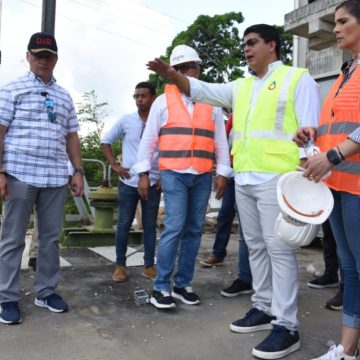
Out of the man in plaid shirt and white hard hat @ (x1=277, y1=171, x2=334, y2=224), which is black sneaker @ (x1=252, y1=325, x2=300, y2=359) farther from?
the man in plaid shirt

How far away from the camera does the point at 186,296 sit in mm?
3840

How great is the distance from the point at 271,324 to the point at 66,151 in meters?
2.03

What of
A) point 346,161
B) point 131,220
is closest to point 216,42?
point 131,220

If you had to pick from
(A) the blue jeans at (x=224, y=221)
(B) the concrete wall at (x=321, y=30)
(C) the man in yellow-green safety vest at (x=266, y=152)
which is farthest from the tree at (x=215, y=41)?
(C) the man in yellow-green safety vest at (x=266, y=152)

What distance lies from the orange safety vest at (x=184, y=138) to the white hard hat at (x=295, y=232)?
1.18 meters

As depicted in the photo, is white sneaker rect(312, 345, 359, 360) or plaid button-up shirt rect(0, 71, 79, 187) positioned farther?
plaid button-up shirt rect(0, 71, 79, 187)

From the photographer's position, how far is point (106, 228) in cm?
621

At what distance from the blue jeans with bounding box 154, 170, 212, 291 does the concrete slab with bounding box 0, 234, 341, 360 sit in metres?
0.35

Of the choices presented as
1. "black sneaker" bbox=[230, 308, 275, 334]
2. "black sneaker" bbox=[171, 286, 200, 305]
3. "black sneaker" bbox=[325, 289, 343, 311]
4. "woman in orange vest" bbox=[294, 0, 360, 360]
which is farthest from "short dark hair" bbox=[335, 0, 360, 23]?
"black sneaker" bbox=[171, 286, 200, 305]

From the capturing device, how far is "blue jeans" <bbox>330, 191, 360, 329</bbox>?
8.14 feet

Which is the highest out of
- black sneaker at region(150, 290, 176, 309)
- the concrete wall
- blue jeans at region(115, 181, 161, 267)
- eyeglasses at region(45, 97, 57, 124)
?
the concrete wall

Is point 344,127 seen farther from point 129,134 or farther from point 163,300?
point 129,134

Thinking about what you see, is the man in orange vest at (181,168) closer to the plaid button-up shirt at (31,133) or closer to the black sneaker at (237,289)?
the black sneaker at (237,289)

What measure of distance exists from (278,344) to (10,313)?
71.8 inches
